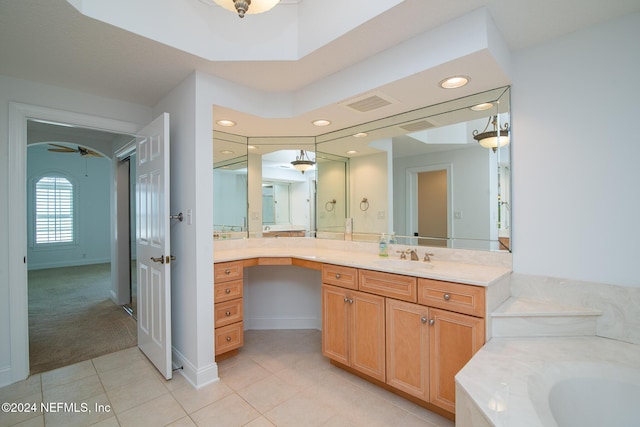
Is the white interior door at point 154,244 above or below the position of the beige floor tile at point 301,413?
above

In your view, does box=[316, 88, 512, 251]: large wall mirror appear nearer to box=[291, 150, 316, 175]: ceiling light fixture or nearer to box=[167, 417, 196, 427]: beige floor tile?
box=[291, 150, 316, 175]: ceiling light fixture

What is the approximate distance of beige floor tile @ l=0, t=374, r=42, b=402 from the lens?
2.06 m

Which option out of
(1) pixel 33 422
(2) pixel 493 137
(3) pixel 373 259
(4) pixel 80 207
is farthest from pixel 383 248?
(4) pixel 80 207

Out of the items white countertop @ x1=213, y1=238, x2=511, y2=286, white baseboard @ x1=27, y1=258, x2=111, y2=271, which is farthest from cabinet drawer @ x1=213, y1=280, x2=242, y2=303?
white baseboard @ x1=27, y1=258, x2=111, y2=271

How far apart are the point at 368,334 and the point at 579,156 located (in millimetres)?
1802

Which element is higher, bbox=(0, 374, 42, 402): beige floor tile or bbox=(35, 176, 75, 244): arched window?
bbox=(35, 176, 75, 244): arched window

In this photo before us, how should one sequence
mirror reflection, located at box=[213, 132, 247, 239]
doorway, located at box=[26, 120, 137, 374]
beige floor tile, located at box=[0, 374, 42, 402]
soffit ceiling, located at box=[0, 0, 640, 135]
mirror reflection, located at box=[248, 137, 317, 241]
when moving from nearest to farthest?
soffit ceiling, located at box=[0, 0, 640, 135]
beige floor tile, located at box=[0, 374, 42, 402]
doorway, located at box=[26, 120, 137, 374]
mirror reflection, located at box=[213, 132, 247, 239]
mirror reflection, located at box=[248, 137, 317, 241]

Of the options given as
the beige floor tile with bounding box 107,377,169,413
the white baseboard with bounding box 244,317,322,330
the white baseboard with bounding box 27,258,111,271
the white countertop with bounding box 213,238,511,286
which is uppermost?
the white countertop with bounding box 213,238,511,286

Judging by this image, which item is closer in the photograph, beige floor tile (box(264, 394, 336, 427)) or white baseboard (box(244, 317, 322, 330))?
beige floor tile (box(264, 394, 336, 427))

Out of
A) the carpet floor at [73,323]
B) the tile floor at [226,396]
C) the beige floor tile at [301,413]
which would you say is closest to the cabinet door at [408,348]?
the tile floor at [226,396]

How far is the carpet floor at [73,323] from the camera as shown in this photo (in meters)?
2.69

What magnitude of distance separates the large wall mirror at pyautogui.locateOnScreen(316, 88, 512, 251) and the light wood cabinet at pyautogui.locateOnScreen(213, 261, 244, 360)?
3.95 feet

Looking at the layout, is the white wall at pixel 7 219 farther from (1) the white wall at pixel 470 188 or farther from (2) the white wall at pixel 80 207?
(2) the white wall at pixel 80 207

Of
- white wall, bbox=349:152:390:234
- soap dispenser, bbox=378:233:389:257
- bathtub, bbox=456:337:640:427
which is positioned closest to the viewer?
bathtub, bbox=456:337:640:427
